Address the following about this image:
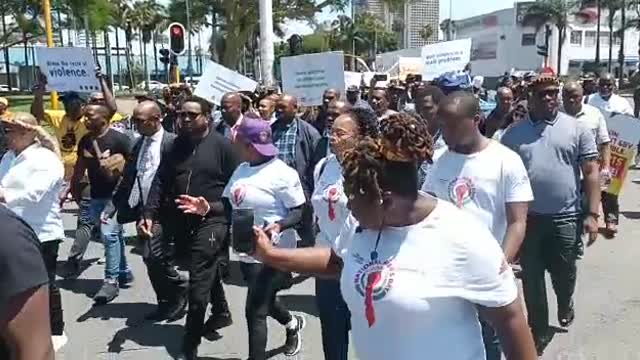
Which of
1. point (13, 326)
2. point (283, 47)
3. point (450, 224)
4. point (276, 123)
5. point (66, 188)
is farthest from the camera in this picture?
point (283, 47)

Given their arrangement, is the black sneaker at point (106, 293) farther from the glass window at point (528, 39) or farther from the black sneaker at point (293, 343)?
the glass window at point (528, 39)

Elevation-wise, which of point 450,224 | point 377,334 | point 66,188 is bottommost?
point 66,188

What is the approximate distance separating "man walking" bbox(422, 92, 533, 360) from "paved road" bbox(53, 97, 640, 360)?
176 cm

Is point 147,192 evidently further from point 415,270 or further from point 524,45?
point 524,45

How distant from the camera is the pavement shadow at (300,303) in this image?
638cm

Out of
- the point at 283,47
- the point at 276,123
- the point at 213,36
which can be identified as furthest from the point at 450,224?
the point at 283,47

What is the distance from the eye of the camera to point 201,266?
5.05 metres

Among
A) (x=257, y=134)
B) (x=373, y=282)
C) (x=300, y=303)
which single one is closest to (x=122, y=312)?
(x=300, y=303)

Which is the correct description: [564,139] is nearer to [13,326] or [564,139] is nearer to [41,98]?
[13,326]

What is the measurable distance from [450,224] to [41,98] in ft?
Answer: 23.8

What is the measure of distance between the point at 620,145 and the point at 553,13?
250ft

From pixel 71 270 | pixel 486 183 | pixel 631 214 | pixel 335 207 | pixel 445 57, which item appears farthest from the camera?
pixel 445 57

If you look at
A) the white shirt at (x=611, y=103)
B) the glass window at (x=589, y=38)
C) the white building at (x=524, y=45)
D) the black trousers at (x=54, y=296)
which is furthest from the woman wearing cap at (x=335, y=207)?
the glass window at (x=589, y=38)

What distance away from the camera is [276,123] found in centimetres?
708
